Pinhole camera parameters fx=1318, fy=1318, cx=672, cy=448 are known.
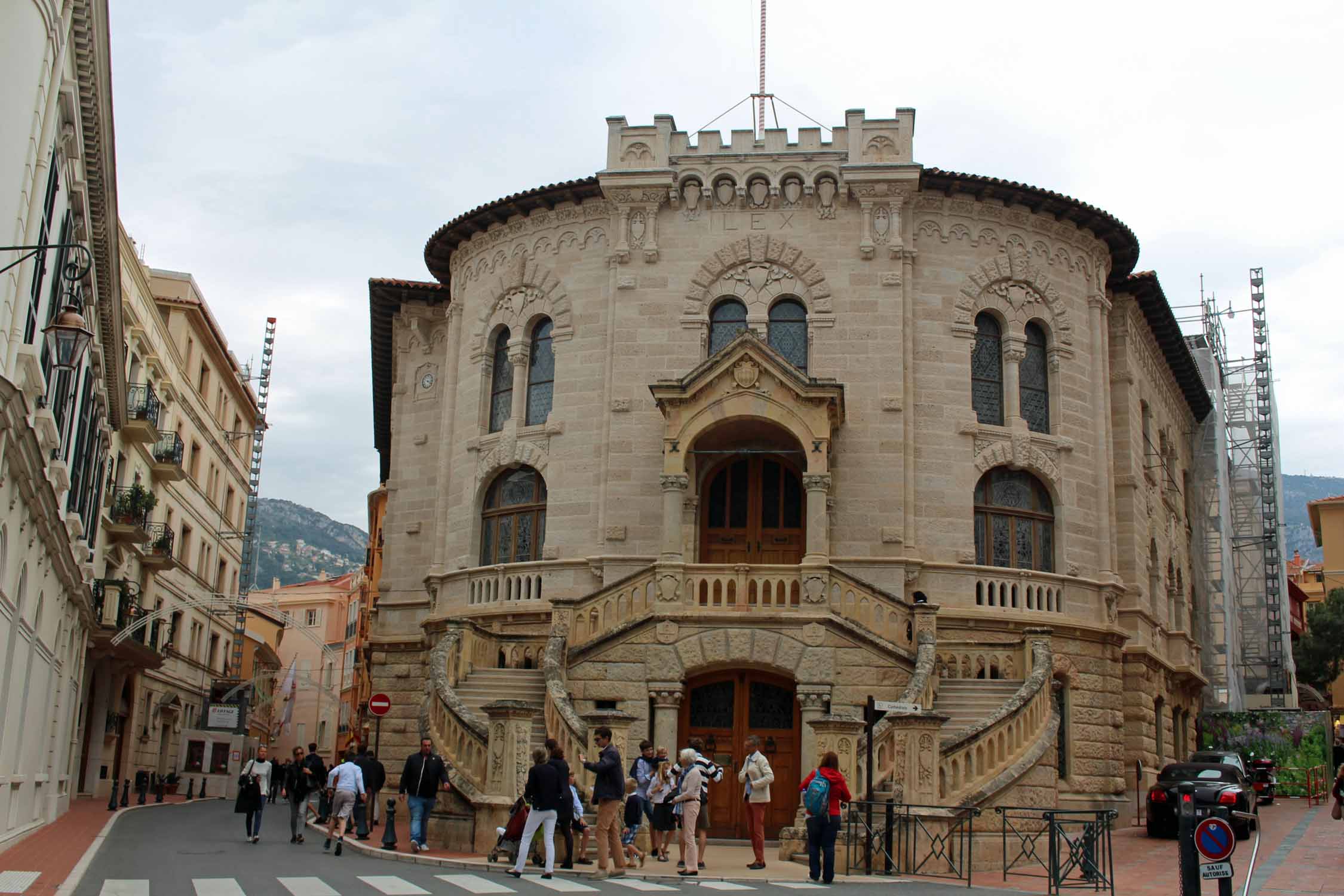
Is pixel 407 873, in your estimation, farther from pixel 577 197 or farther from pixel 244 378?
pixel 244 378

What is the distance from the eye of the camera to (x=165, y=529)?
42.6 m

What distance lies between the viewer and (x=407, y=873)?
53.3 ft

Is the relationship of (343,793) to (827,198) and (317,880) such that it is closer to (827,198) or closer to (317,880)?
(317,880)

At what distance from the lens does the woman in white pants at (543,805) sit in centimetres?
1579

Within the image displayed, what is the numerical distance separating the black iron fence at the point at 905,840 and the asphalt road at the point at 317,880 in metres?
0.93

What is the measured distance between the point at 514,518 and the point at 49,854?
43.0 ft

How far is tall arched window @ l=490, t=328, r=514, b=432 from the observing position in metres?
30.9

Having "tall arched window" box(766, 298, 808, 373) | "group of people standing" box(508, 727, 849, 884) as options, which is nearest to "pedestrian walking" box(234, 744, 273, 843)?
"group of people standing" box(508, 727, 849, 884)

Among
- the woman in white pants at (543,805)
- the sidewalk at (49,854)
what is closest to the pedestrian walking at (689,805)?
the woman in white pants at (543,805)

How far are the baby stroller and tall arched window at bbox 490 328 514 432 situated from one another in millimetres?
13449

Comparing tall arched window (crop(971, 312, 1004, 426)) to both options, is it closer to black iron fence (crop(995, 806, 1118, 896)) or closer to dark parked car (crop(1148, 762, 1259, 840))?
dark parked car (crop(1148, 762, 1259, 840))

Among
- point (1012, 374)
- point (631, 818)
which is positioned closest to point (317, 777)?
point (631, 818)

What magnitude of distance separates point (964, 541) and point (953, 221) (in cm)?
728

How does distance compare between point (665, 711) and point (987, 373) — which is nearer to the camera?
point (665, 711)
